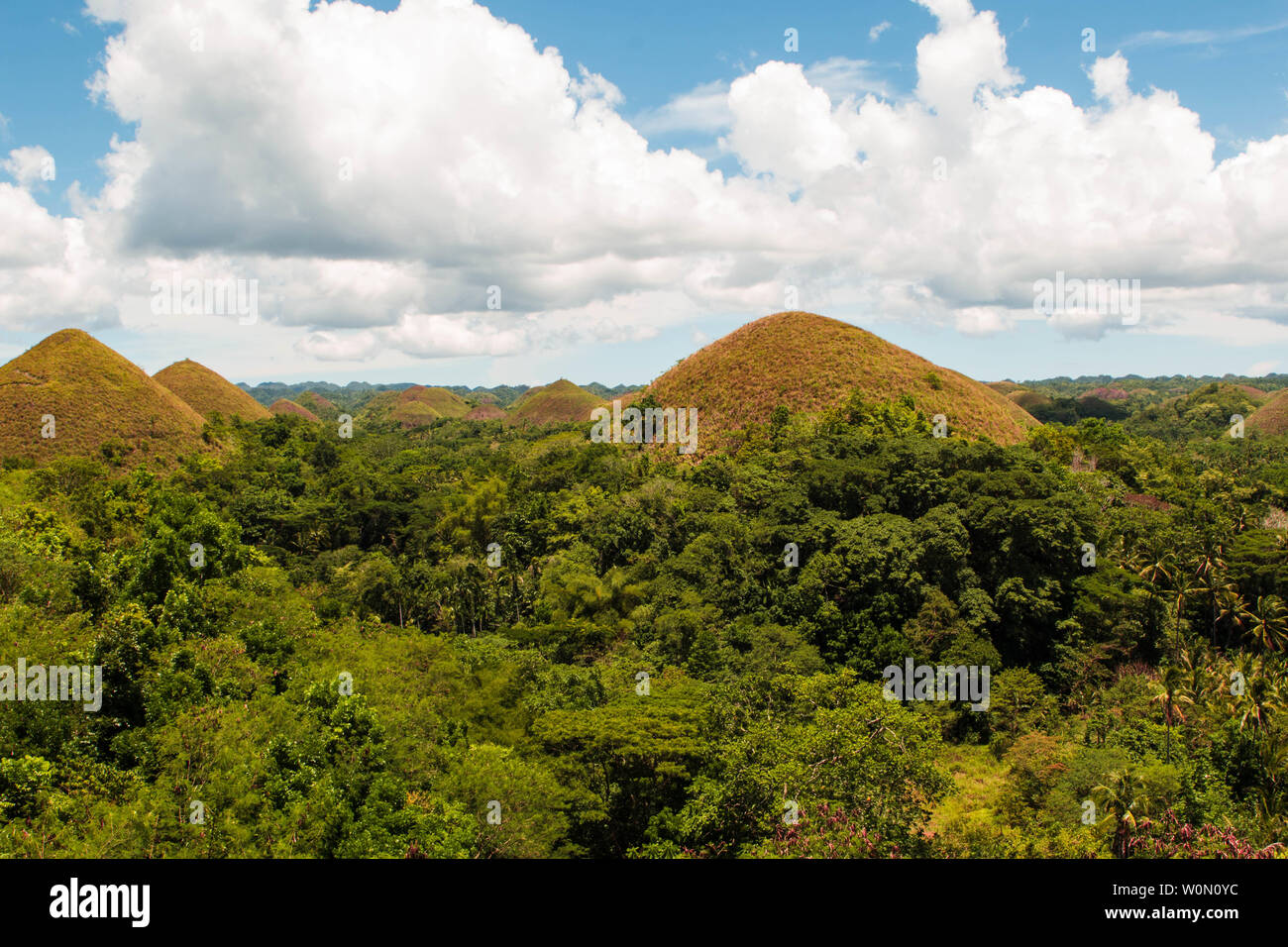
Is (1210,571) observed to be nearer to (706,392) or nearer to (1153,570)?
(1153,570)

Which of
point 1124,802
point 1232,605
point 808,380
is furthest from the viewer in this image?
point 808,380

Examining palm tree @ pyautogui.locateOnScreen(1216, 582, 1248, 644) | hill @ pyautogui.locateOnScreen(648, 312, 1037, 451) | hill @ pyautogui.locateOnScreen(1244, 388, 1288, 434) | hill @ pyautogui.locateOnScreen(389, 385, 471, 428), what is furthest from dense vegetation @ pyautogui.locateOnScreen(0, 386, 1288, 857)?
hill @ pyautogui.locateOnScreen(389, 385, 471, 428)

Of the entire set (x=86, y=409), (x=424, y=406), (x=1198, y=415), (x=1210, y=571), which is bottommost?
(x=1210, y=571)

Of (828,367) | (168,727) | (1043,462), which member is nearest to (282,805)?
(168,727)

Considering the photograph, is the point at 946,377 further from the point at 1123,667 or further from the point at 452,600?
the point at 452,600

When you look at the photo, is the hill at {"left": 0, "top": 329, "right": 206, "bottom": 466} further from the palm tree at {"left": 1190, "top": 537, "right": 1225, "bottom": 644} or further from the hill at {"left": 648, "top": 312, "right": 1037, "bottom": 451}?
the palm tree at {"left": 1190, "top": 537, "right": 1225, "bottom": 644}

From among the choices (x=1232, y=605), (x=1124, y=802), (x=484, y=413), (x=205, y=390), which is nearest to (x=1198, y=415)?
(x=1232, y=605)

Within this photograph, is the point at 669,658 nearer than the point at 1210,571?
Yes

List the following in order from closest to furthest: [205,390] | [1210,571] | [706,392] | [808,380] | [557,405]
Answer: [1210,571]
[808,380]
[706,392]
[205,390]
[557,405]
